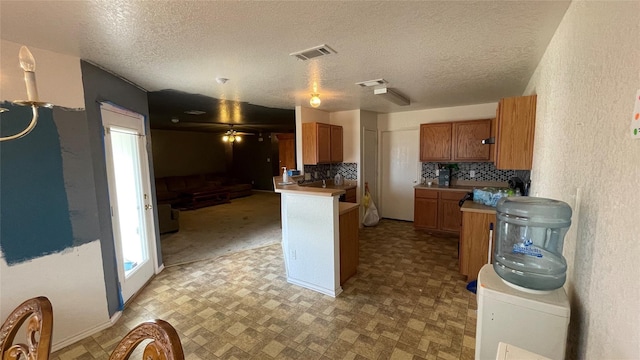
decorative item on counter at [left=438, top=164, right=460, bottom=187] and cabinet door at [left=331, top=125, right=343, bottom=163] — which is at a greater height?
cabinet door at [left=331, top=125, right=343, bottom=163]

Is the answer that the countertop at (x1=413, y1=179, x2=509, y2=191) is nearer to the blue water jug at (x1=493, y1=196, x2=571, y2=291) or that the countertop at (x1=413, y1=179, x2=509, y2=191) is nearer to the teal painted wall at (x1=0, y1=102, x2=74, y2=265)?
the blue water jug at (x1=493, y1=196, x2=571, y2=291)

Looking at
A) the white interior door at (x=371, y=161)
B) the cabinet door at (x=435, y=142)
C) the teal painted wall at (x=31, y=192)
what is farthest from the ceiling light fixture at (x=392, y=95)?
the teal painted wall at (x=31, y=192)

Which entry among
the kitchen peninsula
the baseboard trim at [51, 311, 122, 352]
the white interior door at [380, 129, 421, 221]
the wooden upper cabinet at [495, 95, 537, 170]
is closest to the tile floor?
the baseboard trim at [51, 311, 122, 352]

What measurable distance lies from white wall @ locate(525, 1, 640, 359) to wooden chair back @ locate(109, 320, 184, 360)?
136cm

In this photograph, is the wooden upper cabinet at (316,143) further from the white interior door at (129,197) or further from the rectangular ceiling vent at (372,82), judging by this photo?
the white interior door at (129,197)

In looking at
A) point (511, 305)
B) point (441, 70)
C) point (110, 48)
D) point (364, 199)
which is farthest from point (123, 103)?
point (364, 199)

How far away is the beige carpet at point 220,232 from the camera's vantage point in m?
4.13

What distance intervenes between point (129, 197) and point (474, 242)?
3940 mm

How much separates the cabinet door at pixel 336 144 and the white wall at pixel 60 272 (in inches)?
138

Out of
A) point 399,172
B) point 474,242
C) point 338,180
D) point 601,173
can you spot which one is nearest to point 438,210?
point 399,172

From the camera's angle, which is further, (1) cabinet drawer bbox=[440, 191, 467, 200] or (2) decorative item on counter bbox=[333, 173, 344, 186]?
(2) decorative item on counter bbox=[333, 173, 344, 186]

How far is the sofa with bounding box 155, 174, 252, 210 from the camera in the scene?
7.42 m

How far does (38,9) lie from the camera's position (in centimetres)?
145

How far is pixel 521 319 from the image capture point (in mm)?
1246
